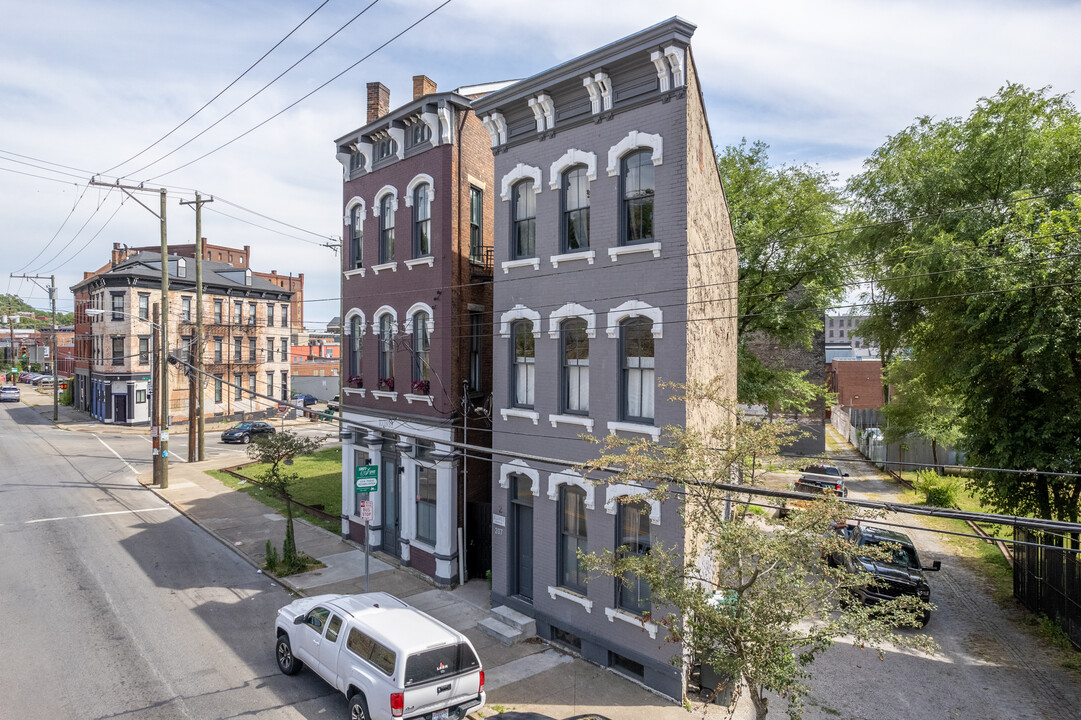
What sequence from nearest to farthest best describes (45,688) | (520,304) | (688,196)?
(45,688) < (688,196) < (520,304)

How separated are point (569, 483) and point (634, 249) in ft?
17.4

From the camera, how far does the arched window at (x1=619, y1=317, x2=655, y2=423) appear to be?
12.8 meters

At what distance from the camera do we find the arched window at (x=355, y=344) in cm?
2100

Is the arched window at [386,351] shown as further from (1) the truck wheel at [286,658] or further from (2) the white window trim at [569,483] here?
(1) the truck wheel at [286,658]

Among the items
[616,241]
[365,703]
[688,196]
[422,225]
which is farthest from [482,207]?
[365,703]

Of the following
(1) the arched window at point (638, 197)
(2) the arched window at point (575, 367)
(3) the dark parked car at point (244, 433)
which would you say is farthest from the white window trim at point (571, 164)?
(3) the dark parked car at point (244, 433)

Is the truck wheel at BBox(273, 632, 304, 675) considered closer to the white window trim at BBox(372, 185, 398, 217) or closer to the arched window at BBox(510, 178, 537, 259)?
the arched window at BBox(510, 178, 537, 259)

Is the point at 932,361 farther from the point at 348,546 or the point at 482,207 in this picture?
the point at 348,546

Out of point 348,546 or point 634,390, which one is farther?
point 348,546

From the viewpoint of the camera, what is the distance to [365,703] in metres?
10.1

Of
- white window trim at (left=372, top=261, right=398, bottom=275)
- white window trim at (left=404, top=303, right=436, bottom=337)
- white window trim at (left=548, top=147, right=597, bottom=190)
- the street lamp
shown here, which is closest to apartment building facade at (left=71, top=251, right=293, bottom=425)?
the street lamp

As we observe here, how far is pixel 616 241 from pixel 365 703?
980 centimetres

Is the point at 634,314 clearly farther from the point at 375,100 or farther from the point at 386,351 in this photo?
the point at 375,100

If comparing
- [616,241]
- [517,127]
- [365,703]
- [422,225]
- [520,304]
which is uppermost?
[517,127]
